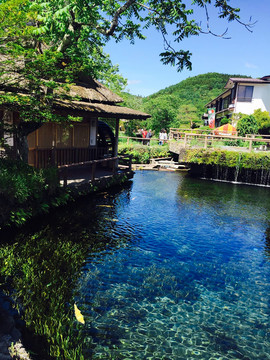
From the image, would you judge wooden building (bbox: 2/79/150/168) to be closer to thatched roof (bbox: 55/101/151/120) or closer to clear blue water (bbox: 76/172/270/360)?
thatched roof (bbox: 55/101/151/120)

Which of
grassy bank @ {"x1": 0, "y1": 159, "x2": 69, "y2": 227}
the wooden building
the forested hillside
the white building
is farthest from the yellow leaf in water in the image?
the white building

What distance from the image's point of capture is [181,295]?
20.4 feet

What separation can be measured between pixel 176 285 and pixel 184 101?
86.8 meters

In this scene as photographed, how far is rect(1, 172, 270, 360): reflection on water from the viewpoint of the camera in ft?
15.7

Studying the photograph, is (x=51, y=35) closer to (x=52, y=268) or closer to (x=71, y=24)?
(x=71, y=24)

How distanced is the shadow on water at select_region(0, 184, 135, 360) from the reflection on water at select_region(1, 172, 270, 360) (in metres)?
0.03

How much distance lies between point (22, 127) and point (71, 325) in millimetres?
8186

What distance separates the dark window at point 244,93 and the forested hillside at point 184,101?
30.8ft

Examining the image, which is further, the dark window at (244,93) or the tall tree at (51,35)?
the dark window at (244,93)

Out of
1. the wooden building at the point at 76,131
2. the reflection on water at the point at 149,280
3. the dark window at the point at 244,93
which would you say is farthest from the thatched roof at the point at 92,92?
the dark window at the point at 244,93

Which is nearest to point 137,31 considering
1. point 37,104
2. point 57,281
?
point 37,104

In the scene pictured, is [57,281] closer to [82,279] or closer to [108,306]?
[82,279]

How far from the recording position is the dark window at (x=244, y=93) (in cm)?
3772

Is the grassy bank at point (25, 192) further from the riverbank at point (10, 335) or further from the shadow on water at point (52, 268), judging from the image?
the riverbank at point (10, 335)
